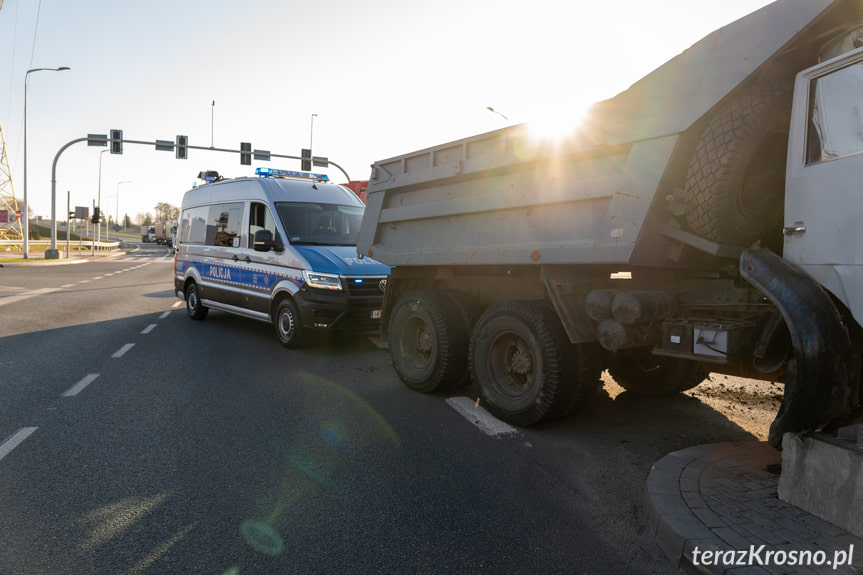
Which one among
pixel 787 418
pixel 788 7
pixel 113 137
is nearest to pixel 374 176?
pixel 788 7

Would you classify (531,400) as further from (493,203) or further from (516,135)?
(516,135)

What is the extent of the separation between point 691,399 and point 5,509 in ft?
18.4

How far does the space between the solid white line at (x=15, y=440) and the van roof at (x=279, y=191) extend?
5019 millimetres

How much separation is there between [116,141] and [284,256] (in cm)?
2552

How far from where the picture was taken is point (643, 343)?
412 centimetres

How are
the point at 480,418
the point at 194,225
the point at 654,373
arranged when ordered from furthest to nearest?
the point at 194,225 < the point at 654,373 < the point at 480,418

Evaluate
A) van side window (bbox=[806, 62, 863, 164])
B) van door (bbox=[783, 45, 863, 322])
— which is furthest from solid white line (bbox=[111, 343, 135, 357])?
van side window (bbox=[806, 62, 863, 164])

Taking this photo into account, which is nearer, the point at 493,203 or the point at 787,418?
the point at 787,418

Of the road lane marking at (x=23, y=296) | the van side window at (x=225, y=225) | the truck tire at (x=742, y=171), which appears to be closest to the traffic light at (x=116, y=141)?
the road lane marking at (x=23, y=296)

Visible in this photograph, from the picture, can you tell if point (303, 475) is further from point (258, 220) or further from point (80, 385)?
point (258, 220)

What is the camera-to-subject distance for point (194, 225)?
11320 mm

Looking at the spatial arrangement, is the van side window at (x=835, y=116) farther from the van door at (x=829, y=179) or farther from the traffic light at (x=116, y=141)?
the traffic light at (x=116, y=141)

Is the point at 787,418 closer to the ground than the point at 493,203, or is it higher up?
closer to the ground

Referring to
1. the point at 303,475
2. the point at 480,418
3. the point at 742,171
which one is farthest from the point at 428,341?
the point at 742,171
